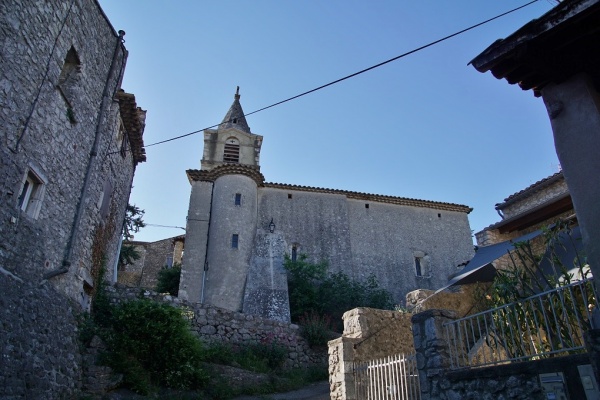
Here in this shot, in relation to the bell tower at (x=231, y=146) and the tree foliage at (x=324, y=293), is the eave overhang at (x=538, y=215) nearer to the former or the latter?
the tree foliage at (x=324, y=293)

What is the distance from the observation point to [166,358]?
417 inches

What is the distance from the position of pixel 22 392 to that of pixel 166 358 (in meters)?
3.48

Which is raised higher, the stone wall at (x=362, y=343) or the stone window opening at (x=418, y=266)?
the stone window opening at (x=418, y=266)

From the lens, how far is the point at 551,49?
185 inches

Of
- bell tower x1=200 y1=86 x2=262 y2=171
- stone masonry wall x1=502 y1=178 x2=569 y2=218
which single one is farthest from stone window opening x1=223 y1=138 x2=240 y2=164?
stone masonry wall x1=502 y1=178 x2=569 y2=218

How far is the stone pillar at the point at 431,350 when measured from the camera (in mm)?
6039

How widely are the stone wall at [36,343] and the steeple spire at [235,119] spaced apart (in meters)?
20.6

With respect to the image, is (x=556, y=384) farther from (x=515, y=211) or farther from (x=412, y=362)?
(x=515, y=211)

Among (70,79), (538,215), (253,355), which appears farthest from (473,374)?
(538,215)

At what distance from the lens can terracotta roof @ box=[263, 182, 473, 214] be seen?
25.6 m

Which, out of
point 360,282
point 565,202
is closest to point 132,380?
point 565,202

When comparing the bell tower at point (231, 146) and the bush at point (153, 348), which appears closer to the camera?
the bush at point (153, 348)

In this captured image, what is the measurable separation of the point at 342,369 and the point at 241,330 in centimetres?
670

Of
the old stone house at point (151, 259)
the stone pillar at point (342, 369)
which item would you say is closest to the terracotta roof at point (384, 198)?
the old stone house at point (151, 259)
